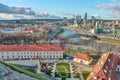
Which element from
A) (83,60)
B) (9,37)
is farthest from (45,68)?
(9,37)

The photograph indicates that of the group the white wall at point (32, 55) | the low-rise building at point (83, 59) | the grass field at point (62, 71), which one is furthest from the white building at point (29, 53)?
the grass field at point (62, 71)

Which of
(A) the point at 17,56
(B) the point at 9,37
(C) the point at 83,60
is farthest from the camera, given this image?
(B) the point at 9,37

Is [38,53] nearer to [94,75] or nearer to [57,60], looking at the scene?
[57,60]

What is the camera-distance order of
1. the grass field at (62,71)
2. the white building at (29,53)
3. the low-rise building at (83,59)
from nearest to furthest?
the grass field at (62,71), the low-rise building at (83,59), the white building at (29,53)

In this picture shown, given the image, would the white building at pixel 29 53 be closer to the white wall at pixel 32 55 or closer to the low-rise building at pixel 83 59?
the white wall at pixel 32 55

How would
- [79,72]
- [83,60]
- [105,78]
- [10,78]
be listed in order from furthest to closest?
1. [83,60]
2. [79,72]
3. [105,78]
4. [10,78]

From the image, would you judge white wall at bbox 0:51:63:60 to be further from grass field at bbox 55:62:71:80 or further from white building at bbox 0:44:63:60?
grass field at bbox 55:62:71:80
